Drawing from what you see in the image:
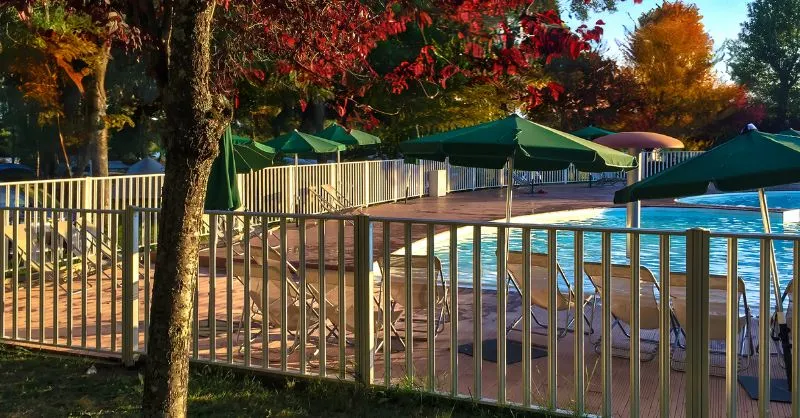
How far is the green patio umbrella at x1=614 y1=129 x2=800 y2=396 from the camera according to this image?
5.01m

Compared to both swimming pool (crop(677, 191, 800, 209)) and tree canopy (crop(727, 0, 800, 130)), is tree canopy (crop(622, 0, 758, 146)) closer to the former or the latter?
swimming pool (crop(677, 191, 800, 209))

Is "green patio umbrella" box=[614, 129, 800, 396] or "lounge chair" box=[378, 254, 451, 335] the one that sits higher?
"green patio umbrella" box=[614, 129, 800, 396]

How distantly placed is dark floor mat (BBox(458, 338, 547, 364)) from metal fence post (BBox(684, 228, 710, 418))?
71.7 inches

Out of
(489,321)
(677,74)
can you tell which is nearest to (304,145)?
(489,321)

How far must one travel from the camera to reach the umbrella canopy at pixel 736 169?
5.03 meters

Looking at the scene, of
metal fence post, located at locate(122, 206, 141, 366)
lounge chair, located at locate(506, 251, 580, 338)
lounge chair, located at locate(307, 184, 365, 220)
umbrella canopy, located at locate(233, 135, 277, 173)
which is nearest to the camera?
lounge chair, located at locate(506, 251, 580, 338)

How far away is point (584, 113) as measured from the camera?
3775 cm

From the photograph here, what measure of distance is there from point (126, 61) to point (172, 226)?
60.1 feet

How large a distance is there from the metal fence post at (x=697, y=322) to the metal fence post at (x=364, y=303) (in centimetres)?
170

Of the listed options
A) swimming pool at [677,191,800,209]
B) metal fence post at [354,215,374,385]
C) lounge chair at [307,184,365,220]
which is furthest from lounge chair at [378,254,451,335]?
swimming pool at [677,191,800,209]

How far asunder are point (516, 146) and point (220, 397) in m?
3.42

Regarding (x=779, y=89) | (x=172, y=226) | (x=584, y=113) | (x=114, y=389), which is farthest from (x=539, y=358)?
(x=779, y=89)

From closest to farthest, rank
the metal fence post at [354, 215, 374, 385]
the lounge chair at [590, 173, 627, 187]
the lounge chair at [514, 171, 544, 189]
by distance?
the metal fence post at [354, 215, 374, 385]
the lounge chair at [514, 171, 544, 189]
the lounge chair at [590, 173, 627, 187]

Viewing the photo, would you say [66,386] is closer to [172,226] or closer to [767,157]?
[172,226]
